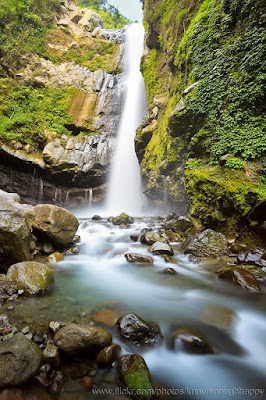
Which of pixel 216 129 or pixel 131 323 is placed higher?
pixel 216 129

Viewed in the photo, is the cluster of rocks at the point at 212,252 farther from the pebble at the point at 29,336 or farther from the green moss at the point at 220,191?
the pebble at the point at 29,336

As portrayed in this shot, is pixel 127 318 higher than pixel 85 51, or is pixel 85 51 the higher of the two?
pixel 85 51

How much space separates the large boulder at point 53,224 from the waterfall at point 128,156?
8.81m

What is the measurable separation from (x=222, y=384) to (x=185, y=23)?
1475cm

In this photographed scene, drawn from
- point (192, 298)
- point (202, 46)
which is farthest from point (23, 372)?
point (202, 46)

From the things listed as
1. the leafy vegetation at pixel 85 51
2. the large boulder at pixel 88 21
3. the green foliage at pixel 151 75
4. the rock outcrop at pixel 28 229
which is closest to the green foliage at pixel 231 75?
the rock outcrop at pixel 28 229

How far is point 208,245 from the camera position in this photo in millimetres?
5500

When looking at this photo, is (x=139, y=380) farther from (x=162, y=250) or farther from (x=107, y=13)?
(x=107, y=13)

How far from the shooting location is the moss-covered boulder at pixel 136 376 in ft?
5.68

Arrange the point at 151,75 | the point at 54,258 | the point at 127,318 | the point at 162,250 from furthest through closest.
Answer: the point at 151,75 < the point at 162,250 < the point at 54,258 < the point at 127,318

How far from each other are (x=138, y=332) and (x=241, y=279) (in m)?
2.43

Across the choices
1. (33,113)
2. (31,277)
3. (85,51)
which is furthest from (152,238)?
(85,51)

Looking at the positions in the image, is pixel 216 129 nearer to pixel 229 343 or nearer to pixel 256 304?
pixel 256 304

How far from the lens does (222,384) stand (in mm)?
1958
